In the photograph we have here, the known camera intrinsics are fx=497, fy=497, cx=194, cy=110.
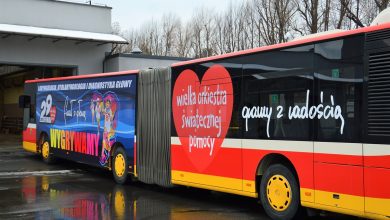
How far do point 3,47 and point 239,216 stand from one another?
18.6 meters

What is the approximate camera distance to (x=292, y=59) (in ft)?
26.8

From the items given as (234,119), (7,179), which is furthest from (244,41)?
(234,119)

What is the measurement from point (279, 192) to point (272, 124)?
115 cm

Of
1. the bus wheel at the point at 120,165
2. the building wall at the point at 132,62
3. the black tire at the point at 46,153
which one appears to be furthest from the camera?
the building wall at the point at 132,62

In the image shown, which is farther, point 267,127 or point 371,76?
point 267,127

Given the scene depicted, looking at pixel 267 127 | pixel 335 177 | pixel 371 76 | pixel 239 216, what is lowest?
pixel 239 216

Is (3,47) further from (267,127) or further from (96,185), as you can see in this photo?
(267,127)

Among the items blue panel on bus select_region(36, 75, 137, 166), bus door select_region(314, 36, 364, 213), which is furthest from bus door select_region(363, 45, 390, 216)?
blue panel on bus select_region(36, 75, 137, 166)

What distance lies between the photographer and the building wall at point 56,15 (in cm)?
2427

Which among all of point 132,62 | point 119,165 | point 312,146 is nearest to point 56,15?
point 132,62

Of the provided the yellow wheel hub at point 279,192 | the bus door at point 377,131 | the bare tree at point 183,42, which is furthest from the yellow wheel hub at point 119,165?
the bare tree at point 183,42

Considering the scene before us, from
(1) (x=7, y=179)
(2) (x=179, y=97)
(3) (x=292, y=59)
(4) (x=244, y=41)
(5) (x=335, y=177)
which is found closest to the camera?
(5) (x=335, y=177)

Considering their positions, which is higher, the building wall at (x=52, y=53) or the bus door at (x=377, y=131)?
the building wall at (x=52, y=53)

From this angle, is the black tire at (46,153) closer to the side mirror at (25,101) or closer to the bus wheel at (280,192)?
the side mirror at (25,101)
